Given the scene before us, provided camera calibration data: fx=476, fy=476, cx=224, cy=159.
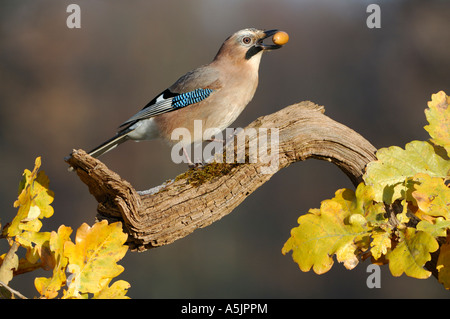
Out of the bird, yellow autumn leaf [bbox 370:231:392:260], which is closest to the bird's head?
the bird

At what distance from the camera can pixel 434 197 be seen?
42.0 inches

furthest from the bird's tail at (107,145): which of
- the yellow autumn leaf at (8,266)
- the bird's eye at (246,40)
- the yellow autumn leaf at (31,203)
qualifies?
the yellow autumn leaf at (8,266)

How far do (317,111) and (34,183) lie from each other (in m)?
1.14

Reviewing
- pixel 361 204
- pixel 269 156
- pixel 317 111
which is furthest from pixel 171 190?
pixel 361 204

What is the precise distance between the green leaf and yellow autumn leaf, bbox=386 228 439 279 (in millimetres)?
123

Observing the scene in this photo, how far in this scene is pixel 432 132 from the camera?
1.16 m

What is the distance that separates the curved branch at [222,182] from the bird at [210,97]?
0.60 meters

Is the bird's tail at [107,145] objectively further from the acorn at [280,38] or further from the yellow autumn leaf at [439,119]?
the yellow autumn leaf at [439,119]

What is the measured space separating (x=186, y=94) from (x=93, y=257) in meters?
1.66

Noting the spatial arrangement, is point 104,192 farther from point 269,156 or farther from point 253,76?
point 253,76

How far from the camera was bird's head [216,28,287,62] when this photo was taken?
92.3 inches

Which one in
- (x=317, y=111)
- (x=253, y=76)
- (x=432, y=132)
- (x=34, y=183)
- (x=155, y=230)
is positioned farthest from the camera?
(x=253, y=76)

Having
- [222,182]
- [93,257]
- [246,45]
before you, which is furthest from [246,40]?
[93,257]

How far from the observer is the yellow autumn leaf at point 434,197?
3.47 ft
